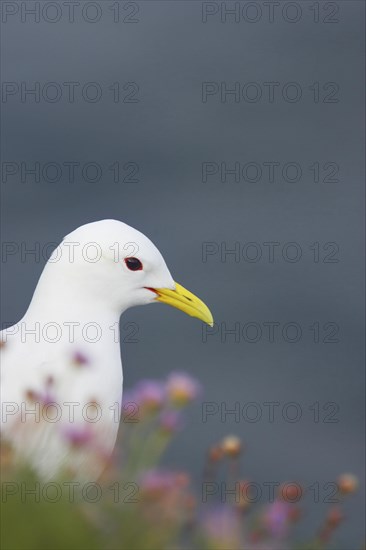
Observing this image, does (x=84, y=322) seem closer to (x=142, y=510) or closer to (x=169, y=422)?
(x=169, y=422)

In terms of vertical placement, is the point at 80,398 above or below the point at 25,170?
below

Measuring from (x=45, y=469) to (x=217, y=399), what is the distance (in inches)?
306

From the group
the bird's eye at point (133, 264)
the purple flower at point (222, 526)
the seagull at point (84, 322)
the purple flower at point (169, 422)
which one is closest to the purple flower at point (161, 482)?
the purple flower at point (222, 526)

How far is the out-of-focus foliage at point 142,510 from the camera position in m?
3.72

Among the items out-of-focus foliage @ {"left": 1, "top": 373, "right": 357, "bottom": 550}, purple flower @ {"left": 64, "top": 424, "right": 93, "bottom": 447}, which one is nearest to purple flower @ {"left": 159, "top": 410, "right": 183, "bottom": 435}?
out-of-focus foliage @ {"left": 1, "top": 373, "right": 357, "bottom": 550}

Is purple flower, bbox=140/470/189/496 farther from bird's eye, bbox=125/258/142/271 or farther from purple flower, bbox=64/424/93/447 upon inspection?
bird's eye, bbox=125/258/142/271

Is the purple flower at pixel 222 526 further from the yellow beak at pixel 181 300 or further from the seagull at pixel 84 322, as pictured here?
the yellow beak at pixel 181 300

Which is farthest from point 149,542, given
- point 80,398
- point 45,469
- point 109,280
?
point 109,280

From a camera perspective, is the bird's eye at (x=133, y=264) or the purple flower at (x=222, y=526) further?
the bird's eye at (x=133, y=264)

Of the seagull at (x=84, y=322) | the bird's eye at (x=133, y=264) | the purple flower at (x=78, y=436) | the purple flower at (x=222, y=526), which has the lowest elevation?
the purple flower at (x=222, y=526)

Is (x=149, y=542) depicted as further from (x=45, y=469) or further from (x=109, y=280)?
(x=109, y=280)

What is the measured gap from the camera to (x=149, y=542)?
3721 mm

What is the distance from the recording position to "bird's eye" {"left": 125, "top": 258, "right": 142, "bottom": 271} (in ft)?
22.6

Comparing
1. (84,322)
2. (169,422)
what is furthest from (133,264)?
(169,422)
